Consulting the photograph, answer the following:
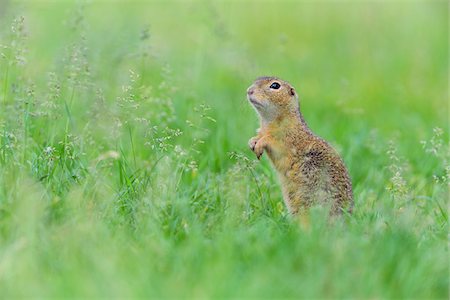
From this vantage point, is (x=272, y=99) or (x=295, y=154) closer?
(x=295, y=154)

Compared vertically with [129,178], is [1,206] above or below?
below

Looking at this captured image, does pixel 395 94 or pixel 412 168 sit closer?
pixel 412 168

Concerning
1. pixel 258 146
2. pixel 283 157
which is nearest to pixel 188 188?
pixel 258 146

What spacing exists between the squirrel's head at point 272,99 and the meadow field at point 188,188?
1.29ft

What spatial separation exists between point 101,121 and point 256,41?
720 centimetres

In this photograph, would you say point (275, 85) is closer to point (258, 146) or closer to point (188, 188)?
point (258, 146)

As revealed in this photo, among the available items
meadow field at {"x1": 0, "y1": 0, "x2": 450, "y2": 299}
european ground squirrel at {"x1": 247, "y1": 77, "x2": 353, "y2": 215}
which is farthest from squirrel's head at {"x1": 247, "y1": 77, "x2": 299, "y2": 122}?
meadow field at {"x1": 0, "y1": 0, "x2": 450, "y2": 299}

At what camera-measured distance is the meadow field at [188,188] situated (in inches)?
172

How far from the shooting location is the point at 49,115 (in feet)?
20.0

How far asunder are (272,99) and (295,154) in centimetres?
47

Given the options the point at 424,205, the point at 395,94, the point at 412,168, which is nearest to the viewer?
the point at 424,205

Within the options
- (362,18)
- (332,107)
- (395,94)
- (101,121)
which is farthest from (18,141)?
(362,18)

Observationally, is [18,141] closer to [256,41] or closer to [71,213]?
[71,213]

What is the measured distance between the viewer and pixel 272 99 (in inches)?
256
